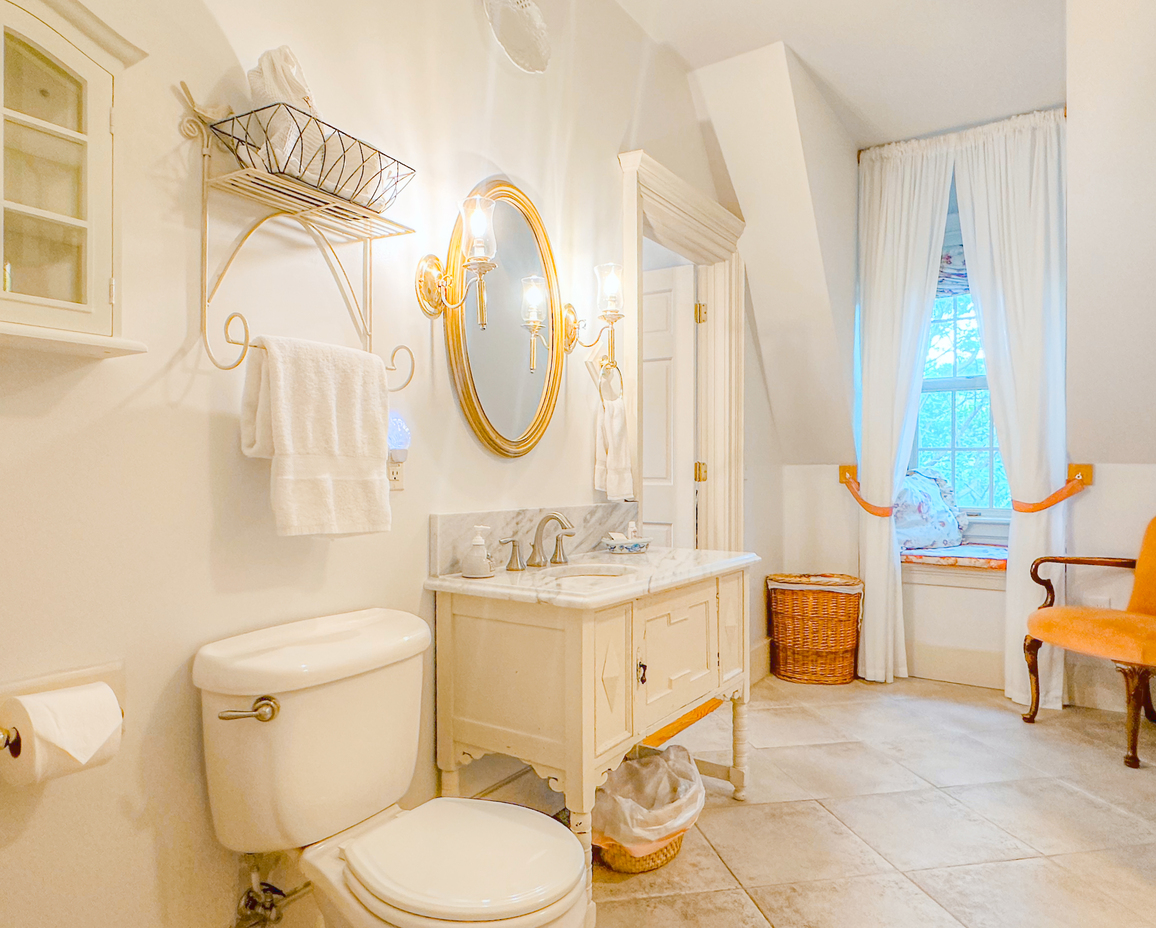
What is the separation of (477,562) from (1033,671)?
2505 millimetres

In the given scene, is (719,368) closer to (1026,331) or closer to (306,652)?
(1026,331)

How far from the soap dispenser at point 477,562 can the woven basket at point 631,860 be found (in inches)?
31.0

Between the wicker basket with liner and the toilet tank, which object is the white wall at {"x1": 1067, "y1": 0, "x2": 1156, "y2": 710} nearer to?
the wicker basket with liner

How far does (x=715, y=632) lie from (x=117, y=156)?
1.79 meters

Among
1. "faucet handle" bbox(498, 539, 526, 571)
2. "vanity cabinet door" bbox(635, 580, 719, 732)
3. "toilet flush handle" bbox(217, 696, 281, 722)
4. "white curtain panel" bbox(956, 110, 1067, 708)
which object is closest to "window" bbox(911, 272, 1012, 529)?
"white curtain panel" bbox(956, 110, 1067, 708)

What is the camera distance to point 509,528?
200 centimetres

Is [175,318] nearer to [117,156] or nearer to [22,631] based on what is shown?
[117,156]

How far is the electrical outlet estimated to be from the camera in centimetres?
167

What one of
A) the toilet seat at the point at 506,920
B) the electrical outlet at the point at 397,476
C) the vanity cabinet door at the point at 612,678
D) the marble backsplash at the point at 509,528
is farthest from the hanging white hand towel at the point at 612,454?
the toilet seat at the point at 506,920

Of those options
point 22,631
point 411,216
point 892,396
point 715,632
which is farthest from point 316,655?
point 892,396

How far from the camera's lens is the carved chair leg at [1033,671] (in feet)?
9.71

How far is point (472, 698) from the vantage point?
5.68 feet

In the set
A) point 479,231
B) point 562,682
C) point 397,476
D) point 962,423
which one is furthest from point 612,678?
point 962,423

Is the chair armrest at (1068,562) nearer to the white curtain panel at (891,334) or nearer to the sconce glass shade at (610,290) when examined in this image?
the white curtain panel at (891,334)
